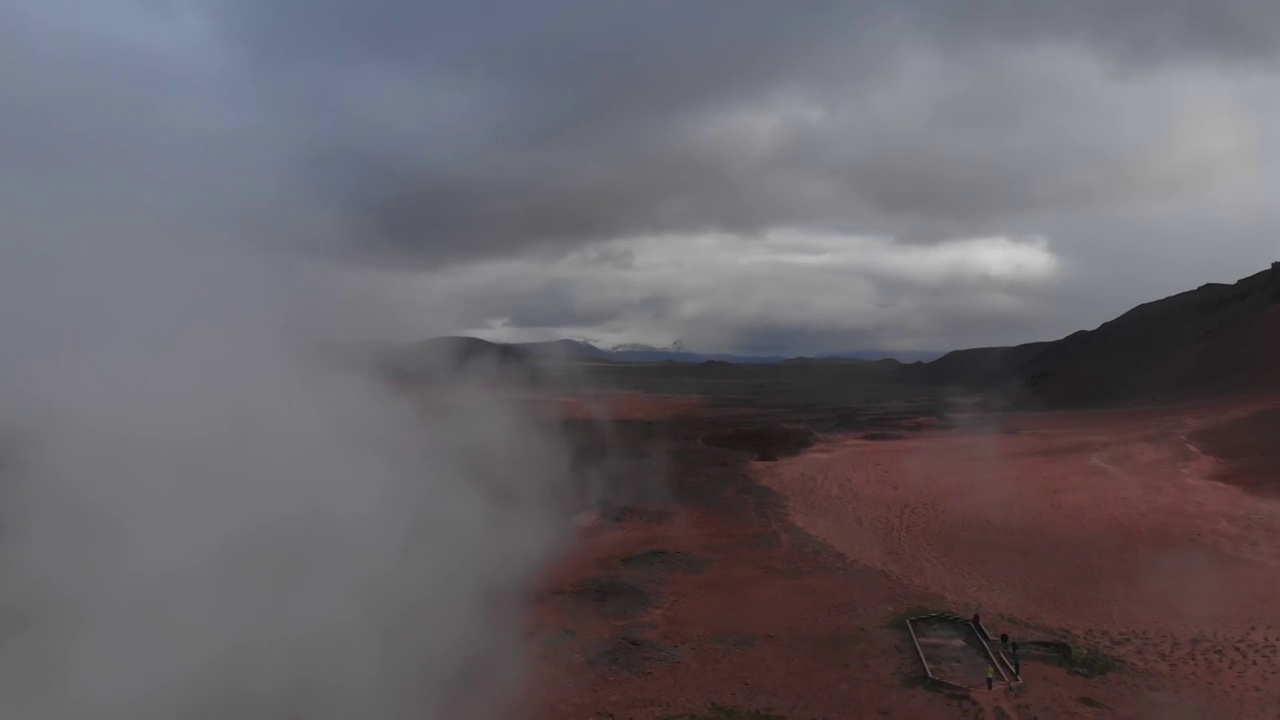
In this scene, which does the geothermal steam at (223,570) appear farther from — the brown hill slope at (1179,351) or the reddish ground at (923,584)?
the brown hill slope at (1179,351)

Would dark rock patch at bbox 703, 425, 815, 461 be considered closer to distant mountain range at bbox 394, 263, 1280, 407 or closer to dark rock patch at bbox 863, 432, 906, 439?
dark rock patch at bbox 863, 432, 906, 439

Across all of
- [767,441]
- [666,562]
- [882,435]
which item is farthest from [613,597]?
[882,435]

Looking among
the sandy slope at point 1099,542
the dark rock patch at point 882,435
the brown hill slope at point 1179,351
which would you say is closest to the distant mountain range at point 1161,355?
the brown hill slope at point 1179,351

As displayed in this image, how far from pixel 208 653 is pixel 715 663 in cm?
882

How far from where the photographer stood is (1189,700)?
499 inches

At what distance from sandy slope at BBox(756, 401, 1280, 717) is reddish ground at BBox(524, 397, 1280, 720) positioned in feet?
0.23

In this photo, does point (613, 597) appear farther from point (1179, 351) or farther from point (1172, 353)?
point (1172, 353)

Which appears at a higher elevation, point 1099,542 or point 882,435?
point 882,435

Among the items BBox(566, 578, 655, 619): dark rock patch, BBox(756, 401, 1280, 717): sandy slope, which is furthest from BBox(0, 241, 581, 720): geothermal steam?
BBox(756, 401, 1280, 717): sandy slope

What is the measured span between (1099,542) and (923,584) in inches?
244

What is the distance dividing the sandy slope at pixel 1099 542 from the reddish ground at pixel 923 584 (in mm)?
69

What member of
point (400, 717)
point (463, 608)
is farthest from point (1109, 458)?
point (400, 717)

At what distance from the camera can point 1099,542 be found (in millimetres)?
20547

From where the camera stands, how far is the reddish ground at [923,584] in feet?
42.7
